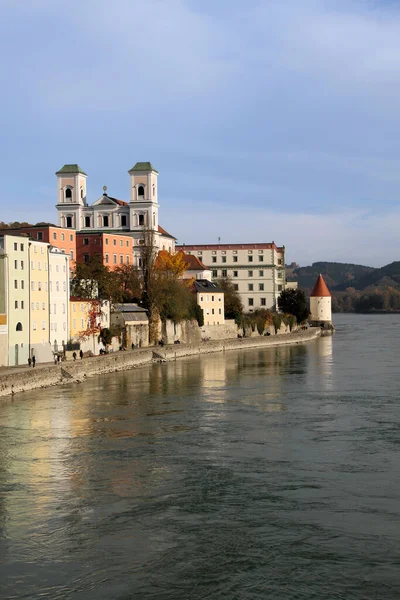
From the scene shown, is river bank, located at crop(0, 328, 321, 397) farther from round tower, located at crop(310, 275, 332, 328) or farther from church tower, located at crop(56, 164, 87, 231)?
round tower, located at crop(310, 275, 332, 328)

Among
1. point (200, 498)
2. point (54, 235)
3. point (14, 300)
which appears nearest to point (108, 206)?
point (54, 235)

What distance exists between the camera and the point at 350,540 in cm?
1816

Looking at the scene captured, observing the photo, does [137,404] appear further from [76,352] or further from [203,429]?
[76,352]

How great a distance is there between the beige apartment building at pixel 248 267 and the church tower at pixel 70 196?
24550 millimetres

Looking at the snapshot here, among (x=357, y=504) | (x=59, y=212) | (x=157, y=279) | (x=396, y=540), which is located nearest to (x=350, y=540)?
(x=396, y=540)

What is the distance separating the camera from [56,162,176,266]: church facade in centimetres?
8494

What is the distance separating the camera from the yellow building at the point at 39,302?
166ft

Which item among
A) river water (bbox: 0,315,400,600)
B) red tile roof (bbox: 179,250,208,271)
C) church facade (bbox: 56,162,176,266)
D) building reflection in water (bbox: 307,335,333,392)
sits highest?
church facade (bbox: 56,162,176,266)

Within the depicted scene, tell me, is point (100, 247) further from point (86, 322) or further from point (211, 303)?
point (86, 322)

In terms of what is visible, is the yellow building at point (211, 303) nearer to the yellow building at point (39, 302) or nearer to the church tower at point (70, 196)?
the church tower at point (70, 196)

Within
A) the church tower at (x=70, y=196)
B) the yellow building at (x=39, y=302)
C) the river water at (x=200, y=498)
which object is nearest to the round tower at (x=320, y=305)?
the church tower at (x=70, y=196)

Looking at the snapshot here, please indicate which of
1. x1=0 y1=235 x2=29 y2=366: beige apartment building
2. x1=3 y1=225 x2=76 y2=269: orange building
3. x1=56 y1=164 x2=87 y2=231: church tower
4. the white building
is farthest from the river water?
x1=56 y1=164 x2=87 y2=231: church tower

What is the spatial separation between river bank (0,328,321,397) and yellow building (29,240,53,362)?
106 inches

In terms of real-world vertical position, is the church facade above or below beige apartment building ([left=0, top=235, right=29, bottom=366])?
above
